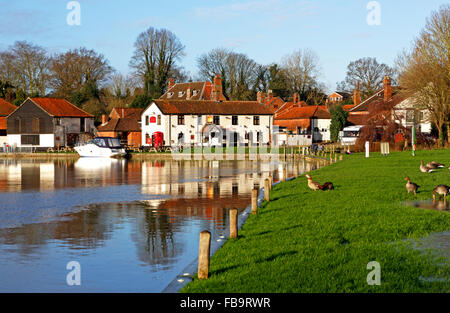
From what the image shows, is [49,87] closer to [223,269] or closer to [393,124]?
[393,124]

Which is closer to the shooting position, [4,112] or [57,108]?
[57,108]

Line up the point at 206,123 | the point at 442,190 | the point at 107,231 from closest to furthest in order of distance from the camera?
the point at 107,231, the point at 442,190, the point at 206,123

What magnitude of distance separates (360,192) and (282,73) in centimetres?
9631

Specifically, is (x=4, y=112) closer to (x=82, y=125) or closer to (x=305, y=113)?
(x=82, y=125)

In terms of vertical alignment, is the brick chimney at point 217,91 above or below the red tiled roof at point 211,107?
above

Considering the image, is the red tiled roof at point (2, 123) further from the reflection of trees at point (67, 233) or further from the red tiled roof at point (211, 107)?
the reflection of trees at point (67, 233)

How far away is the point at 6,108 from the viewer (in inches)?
3671

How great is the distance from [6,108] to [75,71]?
16237 millimetres

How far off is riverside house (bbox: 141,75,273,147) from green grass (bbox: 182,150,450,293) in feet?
196

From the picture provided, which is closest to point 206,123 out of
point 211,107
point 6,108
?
point 211,107

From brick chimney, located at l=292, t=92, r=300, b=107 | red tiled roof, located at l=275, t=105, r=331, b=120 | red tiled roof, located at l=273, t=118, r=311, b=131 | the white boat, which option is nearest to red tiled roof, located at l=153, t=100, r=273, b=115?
the white boat

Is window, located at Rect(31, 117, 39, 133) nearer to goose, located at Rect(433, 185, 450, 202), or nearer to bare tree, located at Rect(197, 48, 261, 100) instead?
bare tree, located at Rect(197, 48, 261, 100)

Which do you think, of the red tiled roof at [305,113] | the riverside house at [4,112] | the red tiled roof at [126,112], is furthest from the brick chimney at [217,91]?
the riverside house at [4,112]

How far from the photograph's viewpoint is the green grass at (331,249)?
29.1 feet
